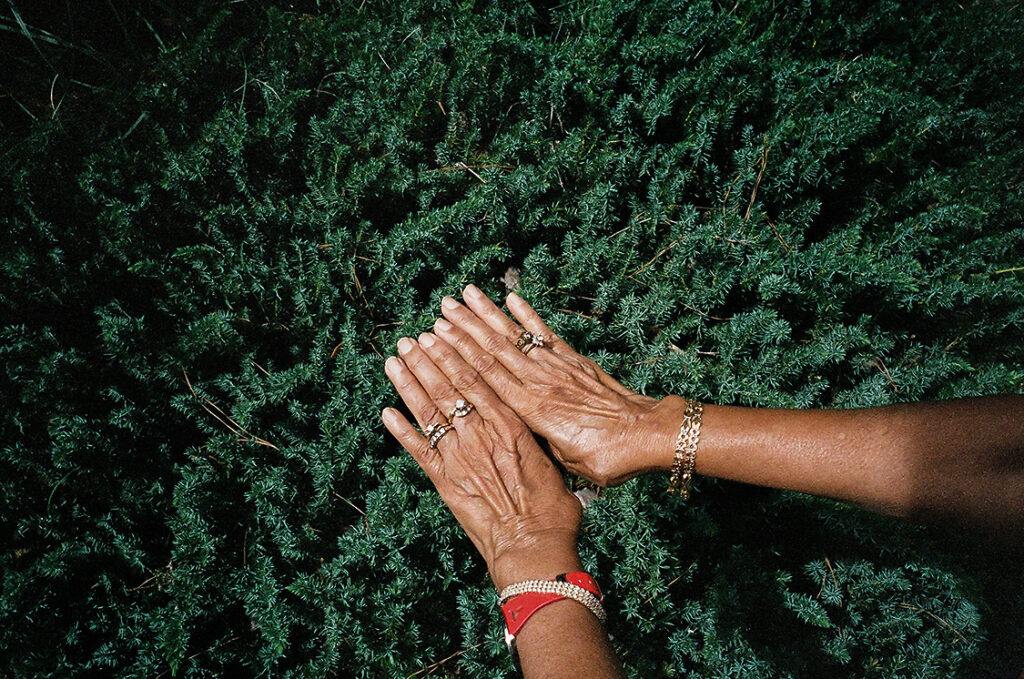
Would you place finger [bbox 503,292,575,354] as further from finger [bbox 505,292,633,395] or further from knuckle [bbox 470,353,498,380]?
knuckle [bbox 470,353,498,380]

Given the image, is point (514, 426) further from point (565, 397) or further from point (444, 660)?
point (444, 660)

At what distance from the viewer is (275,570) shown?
230 centimetres

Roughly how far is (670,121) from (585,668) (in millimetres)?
2795

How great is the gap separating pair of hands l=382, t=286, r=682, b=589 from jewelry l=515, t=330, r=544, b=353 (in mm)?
21

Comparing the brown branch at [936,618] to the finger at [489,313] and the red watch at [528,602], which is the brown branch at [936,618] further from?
the finger at [489,313]

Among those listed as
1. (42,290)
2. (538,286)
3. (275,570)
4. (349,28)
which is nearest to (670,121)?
(538,286)

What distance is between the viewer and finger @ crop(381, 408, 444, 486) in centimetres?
243

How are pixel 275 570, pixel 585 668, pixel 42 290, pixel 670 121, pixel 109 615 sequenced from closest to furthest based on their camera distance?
pixel 585 668 < pixel 109 615 < pixel 275 570 < pixel 42 290 < pixel 670 121

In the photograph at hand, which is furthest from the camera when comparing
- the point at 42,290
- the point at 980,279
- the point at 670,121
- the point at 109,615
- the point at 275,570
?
the point at 670,121

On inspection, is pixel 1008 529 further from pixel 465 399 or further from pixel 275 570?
pixel 275 570

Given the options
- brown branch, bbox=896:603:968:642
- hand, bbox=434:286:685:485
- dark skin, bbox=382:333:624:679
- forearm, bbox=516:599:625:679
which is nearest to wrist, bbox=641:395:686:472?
hand, bbox=434:286:685:485

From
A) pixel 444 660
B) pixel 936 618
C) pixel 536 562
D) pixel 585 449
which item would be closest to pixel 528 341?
pixel 585 449

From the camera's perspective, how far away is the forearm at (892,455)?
1.85 m

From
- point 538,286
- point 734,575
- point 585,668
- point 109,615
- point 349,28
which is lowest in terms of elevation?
point 734,575
